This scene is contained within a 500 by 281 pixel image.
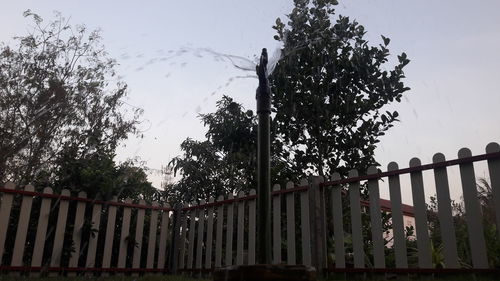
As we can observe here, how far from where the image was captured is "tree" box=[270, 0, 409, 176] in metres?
6.19

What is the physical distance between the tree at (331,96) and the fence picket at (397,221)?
6.69 ft

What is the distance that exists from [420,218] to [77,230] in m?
5.07

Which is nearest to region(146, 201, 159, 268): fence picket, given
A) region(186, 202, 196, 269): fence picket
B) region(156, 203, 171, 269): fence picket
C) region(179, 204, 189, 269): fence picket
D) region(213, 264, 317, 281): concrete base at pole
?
region(156, 203, 171, 269): fence picket

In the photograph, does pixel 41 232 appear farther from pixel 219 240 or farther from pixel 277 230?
pixel 277 230

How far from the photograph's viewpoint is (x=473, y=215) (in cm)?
340

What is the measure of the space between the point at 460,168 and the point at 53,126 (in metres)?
9.46

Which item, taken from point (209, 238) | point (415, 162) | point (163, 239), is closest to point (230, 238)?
point (209, 238)

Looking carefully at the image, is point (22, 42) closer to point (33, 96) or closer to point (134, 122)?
point (33, 96)

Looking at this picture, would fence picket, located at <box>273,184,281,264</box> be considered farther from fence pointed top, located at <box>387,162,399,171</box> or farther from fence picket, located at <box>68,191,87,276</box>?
fence picket, located at <box>68,191,87,276</box>

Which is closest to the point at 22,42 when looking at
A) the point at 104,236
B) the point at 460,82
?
the point at 104,236

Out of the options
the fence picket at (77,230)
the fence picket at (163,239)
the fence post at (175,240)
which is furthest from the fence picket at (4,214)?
the fence post at (175,240)

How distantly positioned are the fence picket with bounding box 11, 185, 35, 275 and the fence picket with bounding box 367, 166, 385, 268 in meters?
4.91

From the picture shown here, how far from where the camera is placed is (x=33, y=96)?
970 cm

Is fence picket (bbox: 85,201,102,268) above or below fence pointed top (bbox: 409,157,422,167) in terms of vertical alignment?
below
